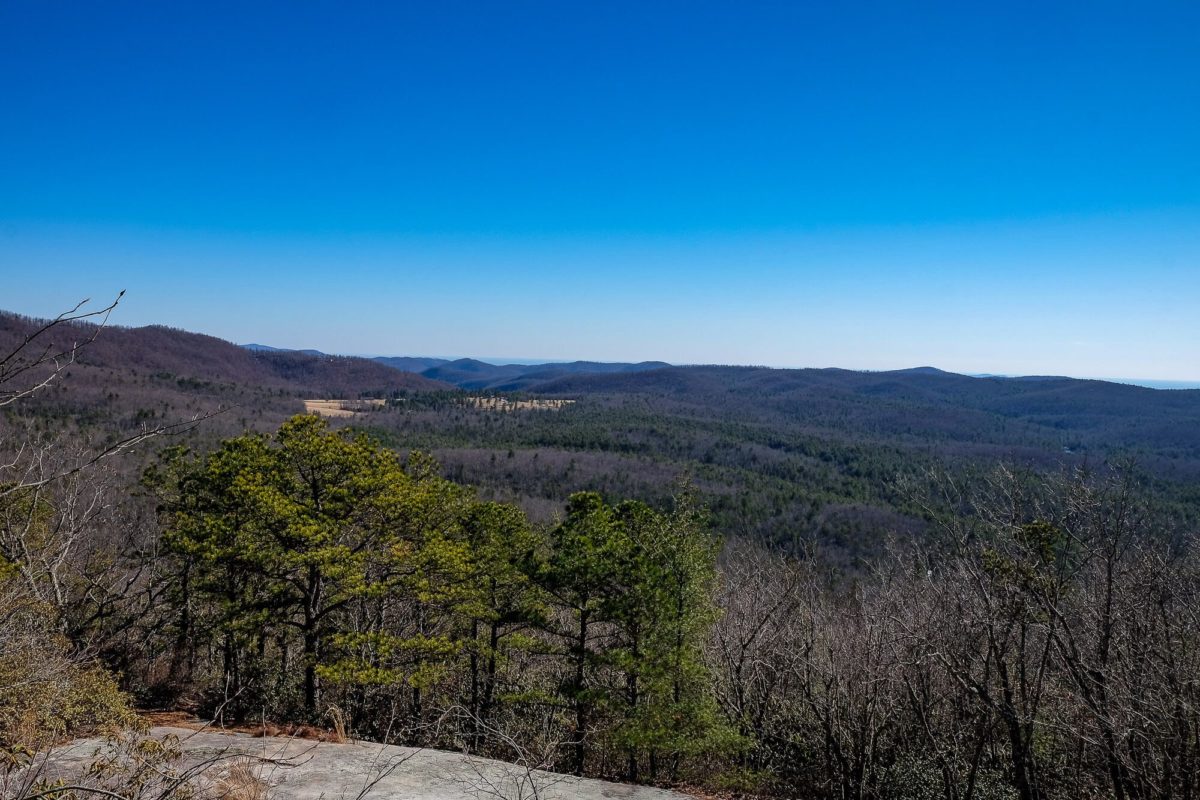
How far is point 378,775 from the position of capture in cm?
967

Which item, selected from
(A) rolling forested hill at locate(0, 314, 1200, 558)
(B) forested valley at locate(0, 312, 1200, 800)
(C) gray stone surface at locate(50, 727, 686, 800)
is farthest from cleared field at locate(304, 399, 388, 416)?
(C) gray stone surface at locate(50, 727, 686, 800)

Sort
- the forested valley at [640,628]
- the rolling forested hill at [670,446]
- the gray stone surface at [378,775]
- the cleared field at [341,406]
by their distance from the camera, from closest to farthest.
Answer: the gray stone surface at [378,775] < the forested valley at [640,628] < the rolling forested hill at [670,446] < the cleared field at [341,406]

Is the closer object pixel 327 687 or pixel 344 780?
pixel 344 780

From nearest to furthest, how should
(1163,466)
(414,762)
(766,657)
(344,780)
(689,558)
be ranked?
1. (344,780)
2. (414,762)
3. (689,558)
4. (766,657)
5. (1163,466)

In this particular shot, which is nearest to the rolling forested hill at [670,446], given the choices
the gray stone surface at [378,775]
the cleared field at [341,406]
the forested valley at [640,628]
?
the cleared field at [341,406]

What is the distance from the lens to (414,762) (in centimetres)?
Answer: 1201

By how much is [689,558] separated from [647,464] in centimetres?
10074

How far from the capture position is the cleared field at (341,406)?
16327 cm

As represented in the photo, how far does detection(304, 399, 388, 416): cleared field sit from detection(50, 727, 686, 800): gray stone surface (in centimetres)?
15601

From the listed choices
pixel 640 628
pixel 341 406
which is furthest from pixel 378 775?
pixel 341 406

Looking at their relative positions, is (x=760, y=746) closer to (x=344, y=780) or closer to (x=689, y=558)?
(x=689, y=558)

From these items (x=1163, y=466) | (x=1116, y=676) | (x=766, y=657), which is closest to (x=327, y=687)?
(x=766, y=657)

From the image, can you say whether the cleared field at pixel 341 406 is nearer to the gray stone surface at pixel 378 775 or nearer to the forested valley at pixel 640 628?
the forested valley at pixel 640 628

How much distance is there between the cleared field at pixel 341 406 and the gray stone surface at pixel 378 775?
15601 cm
